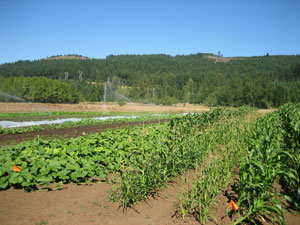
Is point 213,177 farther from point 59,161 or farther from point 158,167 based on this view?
point 59,161

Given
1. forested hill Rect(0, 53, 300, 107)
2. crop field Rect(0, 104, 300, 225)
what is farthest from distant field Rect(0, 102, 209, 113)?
crop field Rect(0, 104, 300, 225)

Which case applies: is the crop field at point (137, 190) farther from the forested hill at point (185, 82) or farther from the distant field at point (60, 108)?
the forested hill at point (185, 82)

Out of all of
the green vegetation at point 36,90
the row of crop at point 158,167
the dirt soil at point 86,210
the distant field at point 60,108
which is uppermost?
the green vegetation at point 36,90

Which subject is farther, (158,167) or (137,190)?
(158,167)

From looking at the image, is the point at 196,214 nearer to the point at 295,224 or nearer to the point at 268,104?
the point at 295,224

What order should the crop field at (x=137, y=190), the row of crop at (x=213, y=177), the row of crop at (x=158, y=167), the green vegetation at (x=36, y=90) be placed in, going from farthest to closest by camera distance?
the green vegetation at (x=36, y=90)
the row of crop at (x=158, y=167)
the row of crop at (x=213, y=177)
the crop field at (x=137, y=190)

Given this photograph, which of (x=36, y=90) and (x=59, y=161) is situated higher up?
(x=36, y=90)

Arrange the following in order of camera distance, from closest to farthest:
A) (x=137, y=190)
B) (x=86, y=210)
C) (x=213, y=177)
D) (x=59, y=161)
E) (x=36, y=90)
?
(x=86, y=210) < (x=137, y=190) < (x=59, y=161) < (x=213, y=177) < (x=36, y=90)

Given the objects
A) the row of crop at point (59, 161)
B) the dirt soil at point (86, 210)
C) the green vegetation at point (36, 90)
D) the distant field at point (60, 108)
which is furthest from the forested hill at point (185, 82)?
the dirt soil at point (86, 210)

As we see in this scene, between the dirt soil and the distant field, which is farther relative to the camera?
the distant field

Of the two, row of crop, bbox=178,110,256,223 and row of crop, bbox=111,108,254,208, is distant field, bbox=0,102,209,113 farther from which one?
row of crop, bbox=111,108,254,208

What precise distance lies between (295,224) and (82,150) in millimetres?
4130

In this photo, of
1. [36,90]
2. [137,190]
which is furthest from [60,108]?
[137,190]

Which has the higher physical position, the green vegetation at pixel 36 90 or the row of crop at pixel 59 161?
the green vegetation at pixel 36 90
